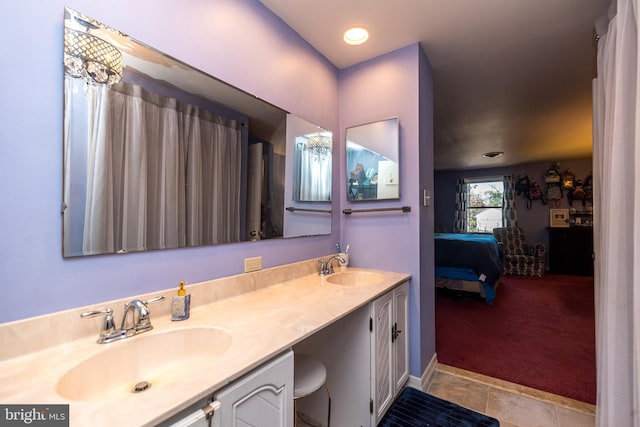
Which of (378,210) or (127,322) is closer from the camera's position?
(127,322)

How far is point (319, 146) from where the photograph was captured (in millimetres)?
2014

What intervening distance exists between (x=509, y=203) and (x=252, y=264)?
665 cm

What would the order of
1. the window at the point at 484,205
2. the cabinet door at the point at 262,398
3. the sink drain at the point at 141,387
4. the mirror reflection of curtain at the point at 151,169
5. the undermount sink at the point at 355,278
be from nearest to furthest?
the cabinet door at the point at 262,398, the sink drain at the point at 141,387, the mirror reflection of curtain at the point at 151,169, the undermount sink at the point at 355,278, the window at the point at 484,205

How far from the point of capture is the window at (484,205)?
6414 millimetres

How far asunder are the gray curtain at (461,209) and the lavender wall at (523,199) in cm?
12

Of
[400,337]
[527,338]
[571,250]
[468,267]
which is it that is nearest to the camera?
[400,337]

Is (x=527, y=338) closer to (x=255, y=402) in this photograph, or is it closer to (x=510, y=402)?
(x=510, y=402)

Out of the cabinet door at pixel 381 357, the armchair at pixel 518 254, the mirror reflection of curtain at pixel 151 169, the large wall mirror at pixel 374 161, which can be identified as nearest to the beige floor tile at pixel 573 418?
the cabinet door at pixel 381 357

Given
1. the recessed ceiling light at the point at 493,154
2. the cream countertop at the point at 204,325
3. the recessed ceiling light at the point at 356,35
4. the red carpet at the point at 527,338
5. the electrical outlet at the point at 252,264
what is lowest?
the red carpet at the point at 527,338

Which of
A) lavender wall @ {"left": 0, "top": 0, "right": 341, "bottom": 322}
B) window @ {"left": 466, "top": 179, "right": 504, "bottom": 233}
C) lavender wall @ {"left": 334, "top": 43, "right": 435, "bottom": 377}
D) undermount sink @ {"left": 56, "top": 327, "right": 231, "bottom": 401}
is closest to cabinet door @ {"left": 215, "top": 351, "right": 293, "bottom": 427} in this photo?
undermount sink @ {"left": 56, "top": 327, "right": 231, "bottom": 401}

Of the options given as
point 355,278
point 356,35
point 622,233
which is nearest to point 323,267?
point 355,278

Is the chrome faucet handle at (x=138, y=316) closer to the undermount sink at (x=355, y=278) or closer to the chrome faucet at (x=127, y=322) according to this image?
the chrome faucet at (x=127, y=322)

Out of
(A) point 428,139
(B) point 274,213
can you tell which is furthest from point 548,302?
(B) point 274,213

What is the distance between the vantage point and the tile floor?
5.19ft
